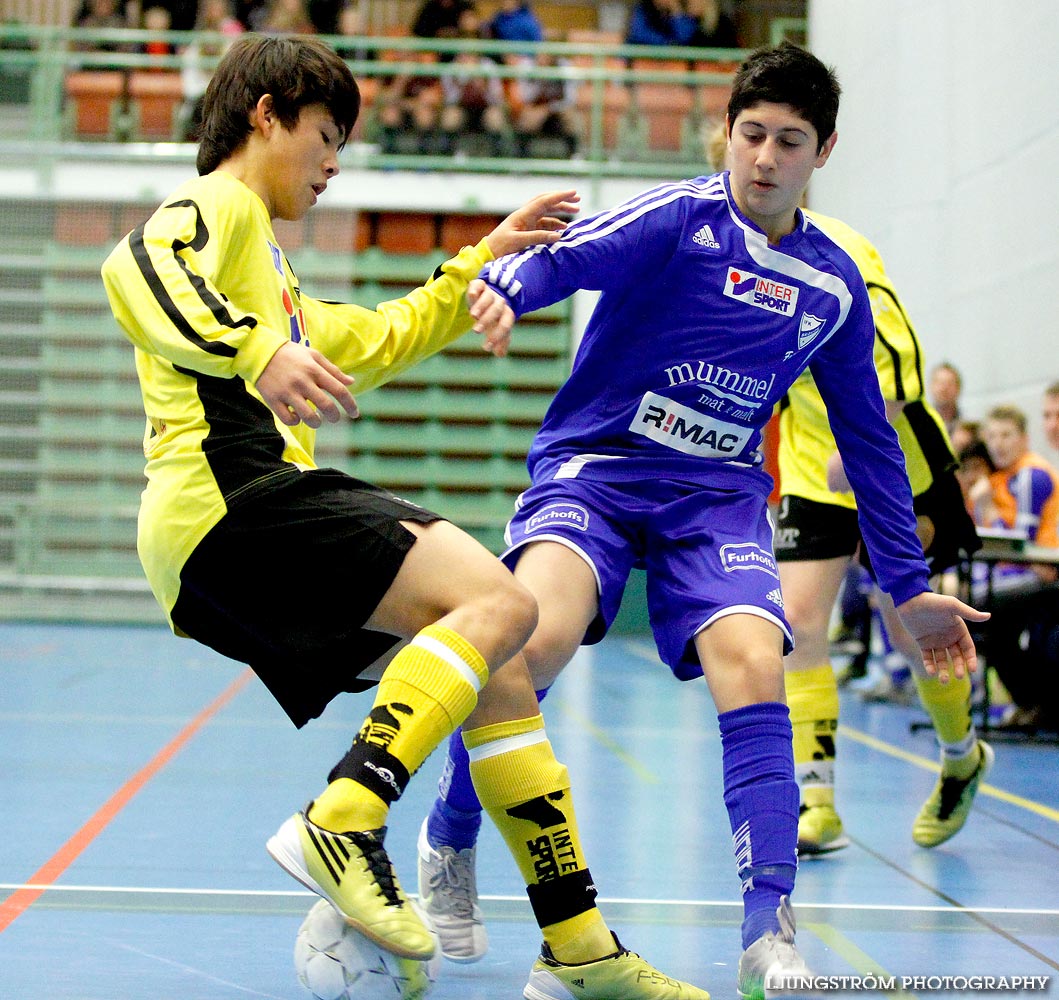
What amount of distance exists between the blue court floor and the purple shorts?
2.20ft

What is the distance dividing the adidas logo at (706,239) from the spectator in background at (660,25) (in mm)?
11359

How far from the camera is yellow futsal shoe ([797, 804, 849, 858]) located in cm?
382

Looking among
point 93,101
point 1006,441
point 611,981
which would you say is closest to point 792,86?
point 611,981

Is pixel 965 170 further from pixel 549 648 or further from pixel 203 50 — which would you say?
pixel 549 648

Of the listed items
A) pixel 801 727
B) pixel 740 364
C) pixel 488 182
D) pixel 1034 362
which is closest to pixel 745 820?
pixel 740 364

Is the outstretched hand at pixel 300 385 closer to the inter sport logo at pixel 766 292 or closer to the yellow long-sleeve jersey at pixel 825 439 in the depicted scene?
the inter sport logo at pixel 766 292

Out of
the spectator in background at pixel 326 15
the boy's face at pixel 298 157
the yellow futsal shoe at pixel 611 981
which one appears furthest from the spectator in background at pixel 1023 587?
the spectator in background at pixel 326 15

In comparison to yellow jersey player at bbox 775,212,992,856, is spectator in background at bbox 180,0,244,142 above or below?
above

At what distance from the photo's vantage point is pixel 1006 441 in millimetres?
7348

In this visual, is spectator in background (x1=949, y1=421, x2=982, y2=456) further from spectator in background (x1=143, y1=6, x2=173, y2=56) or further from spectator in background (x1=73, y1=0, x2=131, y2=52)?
spectator in background (x1=73, y1=0, x2=131, y2=52)

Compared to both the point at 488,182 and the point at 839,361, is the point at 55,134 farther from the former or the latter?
the point at 839,361

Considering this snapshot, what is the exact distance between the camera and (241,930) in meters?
2.86

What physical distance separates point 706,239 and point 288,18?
1149cm

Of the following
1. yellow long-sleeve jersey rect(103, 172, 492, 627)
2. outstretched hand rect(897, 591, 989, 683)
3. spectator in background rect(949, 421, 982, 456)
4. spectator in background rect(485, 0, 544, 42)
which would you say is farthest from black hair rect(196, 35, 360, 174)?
spectator in background rect(485, 0, 544, 42)
